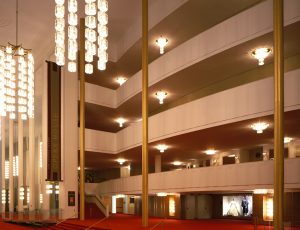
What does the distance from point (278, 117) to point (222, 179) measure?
503cm

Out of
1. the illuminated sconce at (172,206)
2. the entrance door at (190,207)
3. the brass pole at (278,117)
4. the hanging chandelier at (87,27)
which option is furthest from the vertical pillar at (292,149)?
the hanging chandelier at (87,27)

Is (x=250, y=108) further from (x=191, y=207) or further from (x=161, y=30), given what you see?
(x=191, y=207)

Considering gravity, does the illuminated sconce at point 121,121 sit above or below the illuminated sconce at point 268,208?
above

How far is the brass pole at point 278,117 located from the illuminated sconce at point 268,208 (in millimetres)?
7026

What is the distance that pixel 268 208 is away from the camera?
18.3m

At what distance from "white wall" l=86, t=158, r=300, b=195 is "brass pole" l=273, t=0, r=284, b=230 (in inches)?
62.3

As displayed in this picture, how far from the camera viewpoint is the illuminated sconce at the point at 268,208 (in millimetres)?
18184

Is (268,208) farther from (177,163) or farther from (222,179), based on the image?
(177,163)

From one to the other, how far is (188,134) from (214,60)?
10.5 feet

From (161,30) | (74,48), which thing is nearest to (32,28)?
(161,30)

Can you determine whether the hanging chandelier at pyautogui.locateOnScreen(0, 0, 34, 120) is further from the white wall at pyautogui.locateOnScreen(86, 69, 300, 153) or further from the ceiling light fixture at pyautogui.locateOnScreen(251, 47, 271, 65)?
the ceiling light fixture at pyautogui.locateOnScreen(251, 47, 271, 65)

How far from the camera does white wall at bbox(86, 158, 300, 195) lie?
43.2 feet

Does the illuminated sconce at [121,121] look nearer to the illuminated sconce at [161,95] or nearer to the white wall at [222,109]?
the white wall at [222,109]

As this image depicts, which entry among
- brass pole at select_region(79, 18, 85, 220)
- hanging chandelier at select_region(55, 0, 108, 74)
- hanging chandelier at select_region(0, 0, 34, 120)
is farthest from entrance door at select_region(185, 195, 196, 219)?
hanging chandelier at select_region(55, 0, 108, 74)
